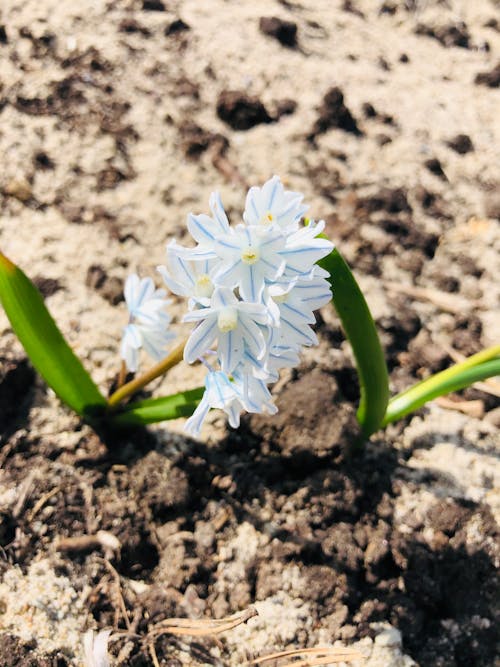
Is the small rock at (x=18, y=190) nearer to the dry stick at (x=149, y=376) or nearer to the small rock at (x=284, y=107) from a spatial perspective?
the dry stick at (x=149, y=376)

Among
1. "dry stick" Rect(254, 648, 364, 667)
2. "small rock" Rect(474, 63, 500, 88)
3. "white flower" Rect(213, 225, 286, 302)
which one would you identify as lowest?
"dry stick" Rect(254, 648, 364, 667)

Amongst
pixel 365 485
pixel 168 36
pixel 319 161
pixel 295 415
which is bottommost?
pixel 365 485

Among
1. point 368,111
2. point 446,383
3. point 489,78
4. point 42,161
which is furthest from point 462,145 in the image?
point 42,161

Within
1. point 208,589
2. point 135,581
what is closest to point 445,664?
point 208,589

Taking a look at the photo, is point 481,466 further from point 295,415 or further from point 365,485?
point 295,415

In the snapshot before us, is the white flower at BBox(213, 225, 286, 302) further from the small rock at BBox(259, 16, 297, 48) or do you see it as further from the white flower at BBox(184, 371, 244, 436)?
the small rock at BBox(259, 16, 297, 48)

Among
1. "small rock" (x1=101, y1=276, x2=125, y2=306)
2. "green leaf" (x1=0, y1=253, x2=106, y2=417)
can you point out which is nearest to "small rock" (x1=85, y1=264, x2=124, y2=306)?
"small rock" (x1=101, y1=276, x2=125, y2=306)

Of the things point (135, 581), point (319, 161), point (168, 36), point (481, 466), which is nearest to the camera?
point (135, 581)
